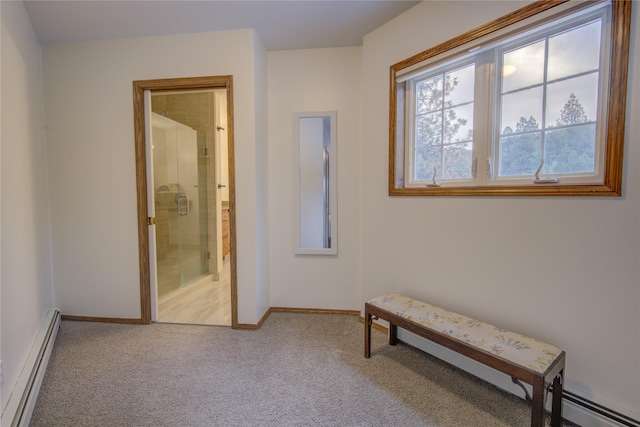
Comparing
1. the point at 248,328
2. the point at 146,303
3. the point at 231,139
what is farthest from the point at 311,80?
the point at 146,303

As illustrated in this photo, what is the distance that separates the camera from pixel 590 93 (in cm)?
134

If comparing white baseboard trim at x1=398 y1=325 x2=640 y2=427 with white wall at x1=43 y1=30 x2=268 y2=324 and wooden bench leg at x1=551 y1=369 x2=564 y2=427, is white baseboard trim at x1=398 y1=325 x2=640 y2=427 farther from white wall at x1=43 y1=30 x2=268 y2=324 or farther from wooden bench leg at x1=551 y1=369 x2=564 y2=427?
white wall at x1=43 y1=30 x2=268 y2=324

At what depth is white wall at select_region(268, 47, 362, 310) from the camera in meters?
2.60

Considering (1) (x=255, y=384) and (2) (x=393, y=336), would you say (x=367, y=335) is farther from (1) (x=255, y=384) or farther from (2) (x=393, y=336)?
(1) (x=255, y=384)

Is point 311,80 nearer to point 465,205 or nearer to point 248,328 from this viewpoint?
point 465,205

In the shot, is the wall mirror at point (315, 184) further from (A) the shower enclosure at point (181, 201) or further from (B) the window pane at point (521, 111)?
(A) the shower enclosure at point (181, 201)

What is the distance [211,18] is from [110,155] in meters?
1.44

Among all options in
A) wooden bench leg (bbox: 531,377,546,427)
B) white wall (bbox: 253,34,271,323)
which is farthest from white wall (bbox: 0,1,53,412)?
wooden bench leg (bbox: 531,377,546,427)

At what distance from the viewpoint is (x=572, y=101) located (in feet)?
4.59

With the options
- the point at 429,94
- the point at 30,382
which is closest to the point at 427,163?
the point at 429,94

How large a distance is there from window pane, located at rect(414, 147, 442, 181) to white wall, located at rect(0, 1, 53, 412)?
2661 millimetres

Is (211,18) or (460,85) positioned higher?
(211,18)

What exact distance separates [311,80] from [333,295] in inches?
80.2

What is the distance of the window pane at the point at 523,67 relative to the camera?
151 centimetres
